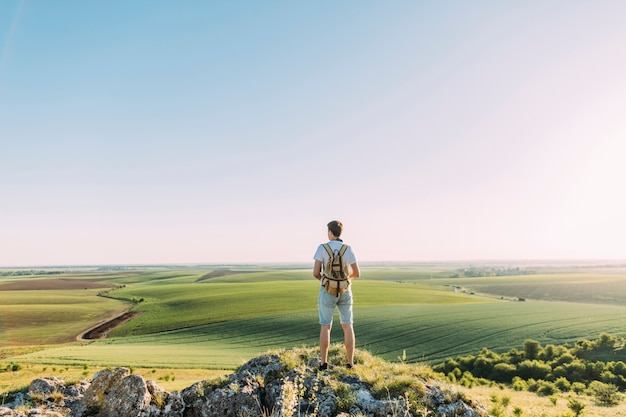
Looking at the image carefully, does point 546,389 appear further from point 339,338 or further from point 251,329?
point 251,329

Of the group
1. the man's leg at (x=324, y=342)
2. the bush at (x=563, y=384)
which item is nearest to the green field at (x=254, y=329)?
the bush at (x=563, y=384)

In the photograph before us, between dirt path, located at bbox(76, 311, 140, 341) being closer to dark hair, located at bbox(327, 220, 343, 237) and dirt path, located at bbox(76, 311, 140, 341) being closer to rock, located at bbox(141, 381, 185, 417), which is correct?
rock, located at bbox(141, 381, 185, 417)

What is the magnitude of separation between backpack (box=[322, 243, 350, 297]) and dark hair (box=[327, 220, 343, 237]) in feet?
1.29

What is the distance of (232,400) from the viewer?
18.5 feet

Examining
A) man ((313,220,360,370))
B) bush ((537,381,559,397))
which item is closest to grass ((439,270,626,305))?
bush ((537,381,559,397))

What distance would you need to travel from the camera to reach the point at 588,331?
125ft

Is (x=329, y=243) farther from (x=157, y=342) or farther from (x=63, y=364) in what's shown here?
(x=157, y=342)

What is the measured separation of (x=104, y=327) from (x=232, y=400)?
58541mm

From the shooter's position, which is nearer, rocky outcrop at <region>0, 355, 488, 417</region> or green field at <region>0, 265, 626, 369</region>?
rocky outcrop at <region>0, 355, 488, 417</region>

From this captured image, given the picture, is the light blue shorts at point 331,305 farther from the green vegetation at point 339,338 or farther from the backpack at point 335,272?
the green vegetation at point 339,338

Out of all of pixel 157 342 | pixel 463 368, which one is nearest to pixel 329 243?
pixel 463 368

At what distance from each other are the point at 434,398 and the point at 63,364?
102 feet

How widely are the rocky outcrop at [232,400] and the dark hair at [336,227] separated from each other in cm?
255

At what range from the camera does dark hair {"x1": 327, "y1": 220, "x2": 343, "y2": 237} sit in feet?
23.2
